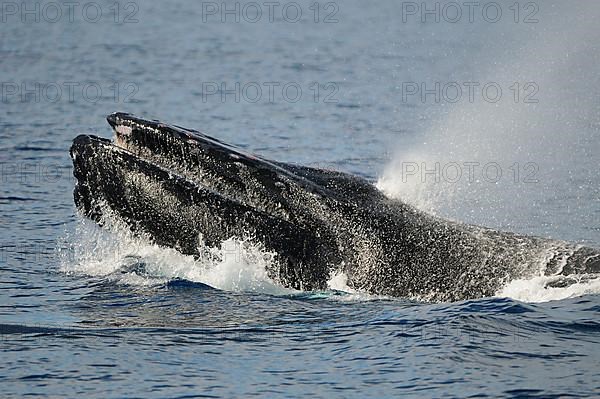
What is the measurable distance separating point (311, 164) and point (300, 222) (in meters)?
9.54

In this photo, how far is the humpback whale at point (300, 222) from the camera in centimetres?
1054

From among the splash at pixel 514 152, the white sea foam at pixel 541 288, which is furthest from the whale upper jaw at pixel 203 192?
the white sea foam at pixel 541 288

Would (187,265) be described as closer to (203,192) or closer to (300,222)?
(203,192)

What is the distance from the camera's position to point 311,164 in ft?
65.9

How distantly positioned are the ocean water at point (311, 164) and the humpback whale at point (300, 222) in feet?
0.61

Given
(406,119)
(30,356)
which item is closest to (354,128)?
(406,119)

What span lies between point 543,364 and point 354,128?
15.2 meters

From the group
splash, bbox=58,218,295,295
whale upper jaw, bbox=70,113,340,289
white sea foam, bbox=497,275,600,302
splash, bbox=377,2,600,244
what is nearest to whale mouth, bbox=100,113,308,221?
whale upper jaw, bbox=70,113,340,289

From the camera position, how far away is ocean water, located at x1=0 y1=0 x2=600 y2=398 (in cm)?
931

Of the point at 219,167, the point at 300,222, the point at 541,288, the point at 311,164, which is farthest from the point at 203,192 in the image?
the point at 311,164

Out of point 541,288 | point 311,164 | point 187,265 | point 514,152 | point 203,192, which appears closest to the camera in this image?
point 541,288

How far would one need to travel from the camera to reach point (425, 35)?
4378 centimetres

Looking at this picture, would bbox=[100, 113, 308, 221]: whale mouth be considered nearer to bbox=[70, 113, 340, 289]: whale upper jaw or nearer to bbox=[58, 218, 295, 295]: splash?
bbox=[70, 113, 340, 289]: whale upper jaw

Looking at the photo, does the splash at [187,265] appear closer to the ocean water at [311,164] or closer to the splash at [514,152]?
the ocean water at [311,164]
